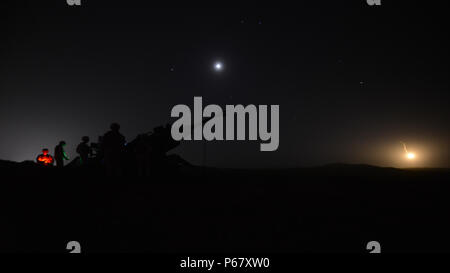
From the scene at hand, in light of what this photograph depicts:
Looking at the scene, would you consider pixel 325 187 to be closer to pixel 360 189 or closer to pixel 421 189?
pixel 360 189

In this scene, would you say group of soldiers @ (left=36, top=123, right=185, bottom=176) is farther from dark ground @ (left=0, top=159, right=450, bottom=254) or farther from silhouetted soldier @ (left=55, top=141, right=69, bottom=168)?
dark ground @ (left=0, top=159, right=450, bottom=254)

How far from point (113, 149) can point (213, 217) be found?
4507 mm

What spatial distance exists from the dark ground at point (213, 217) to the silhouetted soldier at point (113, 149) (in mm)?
722

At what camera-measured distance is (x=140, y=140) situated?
9109 millimetres

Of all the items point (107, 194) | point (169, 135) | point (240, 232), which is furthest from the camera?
point (169, 135)

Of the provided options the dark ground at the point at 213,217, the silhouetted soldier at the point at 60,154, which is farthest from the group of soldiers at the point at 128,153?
the dark ground at the point at 213,217

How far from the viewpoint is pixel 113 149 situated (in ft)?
26.1

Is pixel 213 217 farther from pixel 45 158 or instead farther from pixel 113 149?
pixel 45 158

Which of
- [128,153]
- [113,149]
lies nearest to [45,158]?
[128,153]

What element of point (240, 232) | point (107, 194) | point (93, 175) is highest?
point (93, 175)
